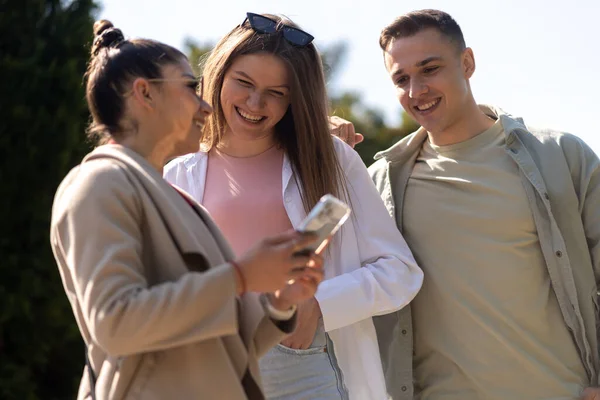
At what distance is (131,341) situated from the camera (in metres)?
2.49

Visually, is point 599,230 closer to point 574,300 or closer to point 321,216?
point 574,300

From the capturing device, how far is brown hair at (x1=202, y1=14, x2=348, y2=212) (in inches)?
162

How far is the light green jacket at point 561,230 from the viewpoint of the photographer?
4.30 meters

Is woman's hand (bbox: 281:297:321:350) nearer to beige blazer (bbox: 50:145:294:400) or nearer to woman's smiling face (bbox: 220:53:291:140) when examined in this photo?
woman's smiling face (bbox: 220:53:291:140)

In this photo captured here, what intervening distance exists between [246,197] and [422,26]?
4.11 feet

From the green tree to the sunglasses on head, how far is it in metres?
3.37

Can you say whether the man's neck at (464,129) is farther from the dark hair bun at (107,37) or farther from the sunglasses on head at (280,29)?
the dark hair bun at (107,37)

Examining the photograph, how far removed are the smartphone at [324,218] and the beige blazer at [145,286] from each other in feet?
0.75

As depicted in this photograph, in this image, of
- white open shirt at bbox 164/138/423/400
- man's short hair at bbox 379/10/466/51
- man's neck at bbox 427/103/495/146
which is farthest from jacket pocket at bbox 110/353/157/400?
man's short hair at bbox 379/10/466/51

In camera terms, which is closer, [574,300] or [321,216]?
[321,216]

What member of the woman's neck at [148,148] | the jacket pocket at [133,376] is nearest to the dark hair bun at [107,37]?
the woman's neck at [148,148]

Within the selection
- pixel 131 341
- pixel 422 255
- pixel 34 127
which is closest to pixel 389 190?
pixel 422 255

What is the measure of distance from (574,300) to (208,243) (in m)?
2.10

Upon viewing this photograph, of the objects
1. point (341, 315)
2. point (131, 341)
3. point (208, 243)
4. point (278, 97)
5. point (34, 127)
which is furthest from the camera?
point (34, 127)
